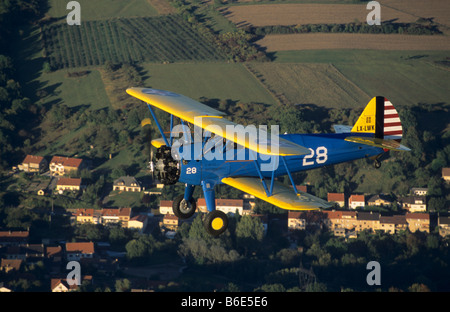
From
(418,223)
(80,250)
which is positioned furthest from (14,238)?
(418,223)

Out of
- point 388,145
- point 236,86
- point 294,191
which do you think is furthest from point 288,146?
point 236,86

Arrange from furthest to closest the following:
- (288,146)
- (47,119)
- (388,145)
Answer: (47,119) → (388,145) → (288,146)

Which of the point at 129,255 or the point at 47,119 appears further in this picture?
the point at 47,119

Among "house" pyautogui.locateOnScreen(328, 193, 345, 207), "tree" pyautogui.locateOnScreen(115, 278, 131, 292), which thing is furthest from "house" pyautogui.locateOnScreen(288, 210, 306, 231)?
"tree" pyautogui.locateOnScreen(115, 278, 131, 292)

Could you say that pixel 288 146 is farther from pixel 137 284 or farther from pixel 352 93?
pixel 352 93

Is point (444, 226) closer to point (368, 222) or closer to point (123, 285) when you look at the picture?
point (368, 222)

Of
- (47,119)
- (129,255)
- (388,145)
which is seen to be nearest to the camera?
(388,145)
